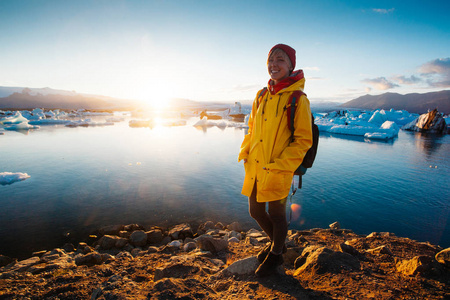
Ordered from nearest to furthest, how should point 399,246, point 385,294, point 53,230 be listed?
point 385,294, point 399,246, point 53,230

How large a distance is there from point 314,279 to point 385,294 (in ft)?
1.67

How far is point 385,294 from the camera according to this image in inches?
65.1

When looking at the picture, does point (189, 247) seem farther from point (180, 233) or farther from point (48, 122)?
point (48, 122)

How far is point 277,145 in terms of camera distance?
1742 millimetres

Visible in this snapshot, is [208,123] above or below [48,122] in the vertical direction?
above

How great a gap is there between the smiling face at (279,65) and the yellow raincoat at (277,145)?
0.47 feet

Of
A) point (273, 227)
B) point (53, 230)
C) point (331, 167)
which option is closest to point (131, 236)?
point (53, 230)

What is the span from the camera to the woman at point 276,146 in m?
1.63

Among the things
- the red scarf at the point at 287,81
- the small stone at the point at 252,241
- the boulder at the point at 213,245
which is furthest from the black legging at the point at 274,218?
the small stone at the point at 252,241

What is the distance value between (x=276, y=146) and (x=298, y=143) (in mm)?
178

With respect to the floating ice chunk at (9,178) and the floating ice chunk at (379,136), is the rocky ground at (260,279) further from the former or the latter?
the floating ice chunk at (379,136)

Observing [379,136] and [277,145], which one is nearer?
[277,145]

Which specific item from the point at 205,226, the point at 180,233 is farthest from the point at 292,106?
the point at 205,226

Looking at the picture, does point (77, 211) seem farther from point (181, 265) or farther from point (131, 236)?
point (181, 265)
